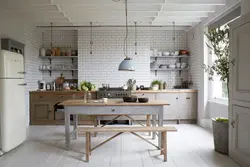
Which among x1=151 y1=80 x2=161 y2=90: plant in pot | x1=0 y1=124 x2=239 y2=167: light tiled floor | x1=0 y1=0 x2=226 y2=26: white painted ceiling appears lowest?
x1=0 y1=124 x2=239 y2=167: light tiled floor

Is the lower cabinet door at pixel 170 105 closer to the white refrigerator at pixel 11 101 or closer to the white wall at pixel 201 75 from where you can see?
the white wall at pixel 201 75

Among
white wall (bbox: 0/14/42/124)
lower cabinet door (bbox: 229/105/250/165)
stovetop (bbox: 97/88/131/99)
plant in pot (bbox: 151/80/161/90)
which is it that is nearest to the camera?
lower cabinet door (bbox: 229/105/250/165)

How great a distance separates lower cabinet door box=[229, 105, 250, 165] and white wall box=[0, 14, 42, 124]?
4933 mm

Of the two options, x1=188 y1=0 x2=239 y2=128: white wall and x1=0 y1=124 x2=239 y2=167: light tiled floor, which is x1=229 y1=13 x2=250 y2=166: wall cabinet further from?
x1=188 y1=0 x2=239 y2=128: white wall

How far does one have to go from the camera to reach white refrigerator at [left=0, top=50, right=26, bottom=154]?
14.7ft

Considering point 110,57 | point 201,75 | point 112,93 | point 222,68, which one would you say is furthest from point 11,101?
point 201,75

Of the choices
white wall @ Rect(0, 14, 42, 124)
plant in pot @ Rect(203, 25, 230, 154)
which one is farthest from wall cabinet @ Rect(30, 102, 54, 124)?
plant in pot @ Rect(203, 25, 230, 154)

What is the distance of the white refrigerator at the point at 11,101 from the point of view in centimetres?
448

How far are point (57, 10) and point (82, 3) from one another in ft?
2.99

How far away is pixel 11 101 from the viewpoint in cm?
471

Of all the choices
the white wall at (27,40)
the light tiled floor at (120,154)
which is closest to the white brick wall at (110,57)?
the white wall at (27,40)

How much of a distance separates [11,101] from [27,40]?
3.10 m

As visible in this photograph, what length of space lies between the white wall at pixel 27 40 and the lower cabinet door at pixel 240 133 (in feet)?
16.2

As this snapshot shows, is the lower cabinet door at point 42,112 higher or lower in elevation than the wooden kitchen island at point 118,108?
lower
